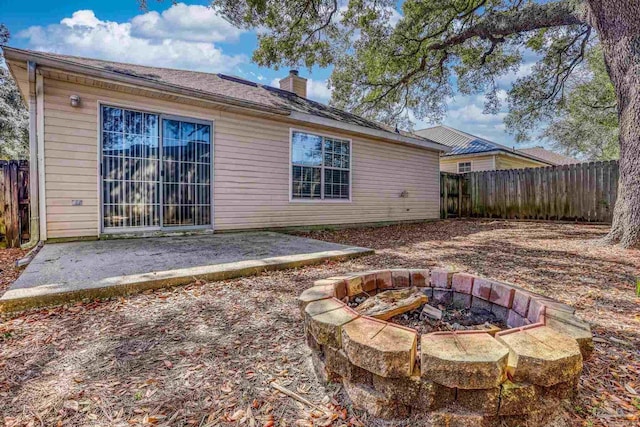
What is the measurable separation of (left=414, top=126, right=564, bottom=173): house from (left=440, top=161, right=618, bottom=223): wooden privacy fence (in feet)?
7.62

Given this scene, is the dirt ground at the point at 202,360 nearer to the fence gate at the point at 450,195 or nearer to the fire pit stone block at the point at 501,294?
the fire pit stone block at the point at 501,294

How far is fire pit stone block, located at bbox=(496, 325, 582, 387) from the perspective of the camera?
1.12 metres

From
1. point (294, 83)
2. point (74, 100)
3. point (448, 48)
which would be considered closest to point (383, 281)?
point (74, 100)

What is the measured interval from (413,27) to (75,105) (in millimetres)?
8362

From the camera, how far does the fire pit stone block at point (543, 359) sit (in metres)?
1.12

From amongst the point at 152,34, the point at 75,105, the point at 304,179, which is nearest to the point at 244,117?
the point at 304,179

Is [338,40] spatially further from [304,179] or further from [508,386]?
[508,386]

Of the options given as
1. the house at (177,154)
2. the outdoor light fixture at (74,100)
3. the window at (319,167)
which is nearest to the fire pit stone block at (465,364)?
the house at (177,154)

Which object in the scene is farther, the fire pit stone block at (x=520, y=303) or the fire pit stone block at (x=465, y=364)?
the fire pit stone block at (x=520, y=303)

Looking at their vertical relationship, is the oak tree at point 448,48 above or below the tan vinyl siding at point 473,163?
above

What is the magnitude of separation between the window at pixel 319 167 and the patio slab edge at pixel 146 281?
340 centimetres

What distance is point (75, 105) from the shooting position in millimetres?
4797

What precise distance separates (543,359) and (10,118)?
20322mm

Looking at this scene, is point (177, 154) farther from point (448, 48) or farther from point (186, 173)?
point (448, 48)
